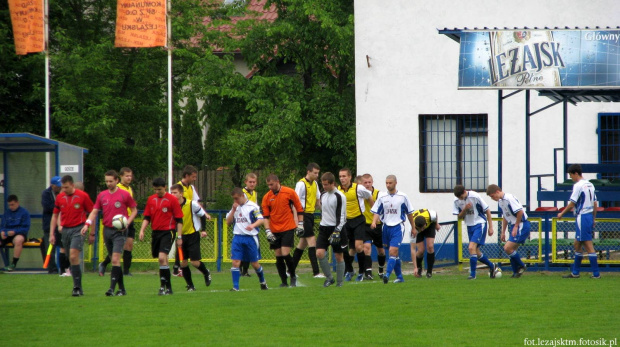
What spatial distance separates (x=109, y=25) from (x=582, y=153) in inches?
720

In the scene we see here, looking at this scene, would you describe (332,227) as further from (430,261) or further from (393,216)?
(430,261)

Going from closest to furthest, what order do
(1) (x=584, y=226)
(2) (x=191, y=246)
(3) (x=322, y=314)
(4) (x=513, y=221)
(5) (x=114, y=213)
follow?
1. (3) (x=322, y=314)
2. (5) (x=114, y=213)
3. (2) (x=191, y=246)
4. (1) (x=584, y=226)
5. (4) (x=513, y=221)

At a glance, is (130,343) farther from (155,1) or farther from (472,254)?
(155,1)

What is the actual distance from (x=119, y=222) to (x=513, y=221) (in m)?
7.28

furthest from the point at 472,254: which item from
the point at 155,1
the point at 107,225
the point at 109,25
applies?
the point at 109,25

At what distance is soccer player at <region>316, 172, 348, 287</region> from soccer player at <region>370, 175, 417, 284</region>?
2.45 ft

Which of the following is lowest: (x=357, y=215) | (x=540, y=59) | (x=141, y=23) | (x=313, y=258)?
(x=313, y=258)

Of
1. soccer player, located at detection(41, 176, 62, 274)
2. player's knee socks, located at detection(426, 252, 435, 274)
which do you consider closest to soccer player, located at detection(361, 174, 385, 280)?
player's knee socks, located at detection(426, 252, 435, 274)

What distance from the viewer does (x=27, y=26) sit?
2372cm

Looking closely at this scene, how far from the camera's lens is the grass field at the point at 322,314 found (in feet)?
32.8

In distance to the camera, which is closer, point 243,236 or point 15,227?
point 243,236

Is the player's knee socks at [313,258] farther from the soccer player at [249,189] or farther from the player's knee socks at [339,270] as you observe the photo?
the player's knee socks at [339,270]

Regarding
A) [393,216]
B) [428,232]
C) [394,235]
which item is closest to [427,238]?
[428,232]

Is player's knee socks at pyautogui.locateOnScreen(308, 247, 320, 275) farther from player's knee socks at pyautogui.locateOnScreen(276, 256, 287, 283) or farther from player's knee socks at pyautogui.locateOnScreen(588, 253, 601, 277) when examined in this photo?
player's knee socks at pyautogui.locateOnScreen(588, 253, 601, 277)
